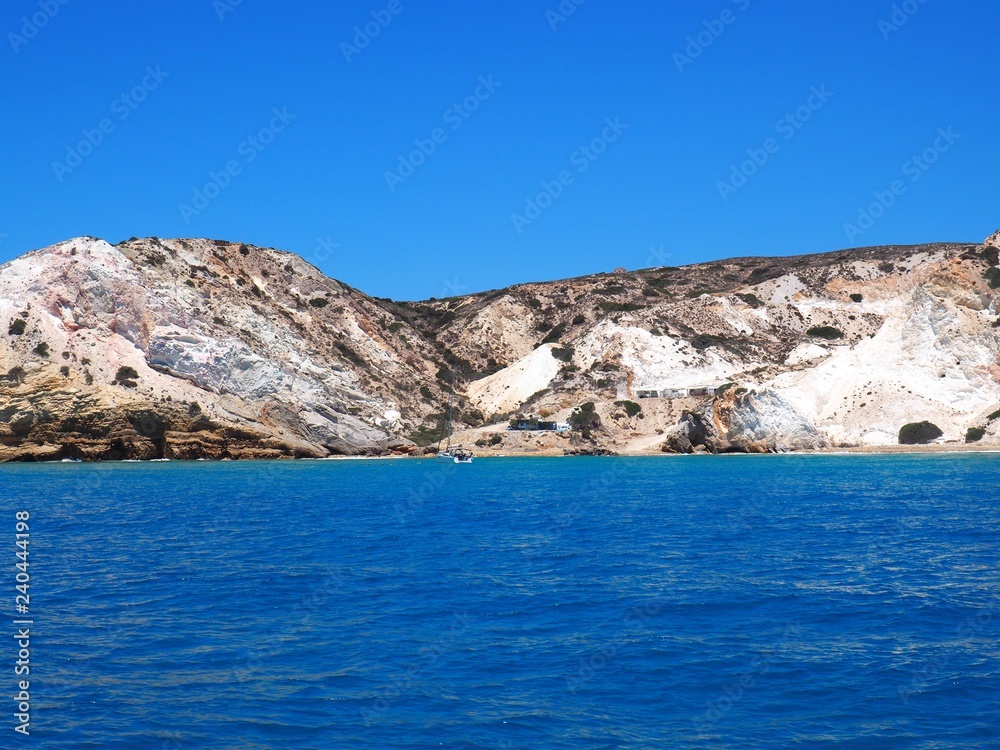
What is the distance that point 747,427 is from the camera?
72.0 metres

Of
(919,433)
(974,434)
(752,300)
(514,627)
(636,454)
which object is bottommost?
(514,627)

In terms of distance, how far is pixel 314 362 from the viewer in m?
85.4

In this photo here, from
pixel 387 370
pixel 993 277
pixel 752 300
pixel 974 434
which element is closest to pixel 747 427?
pixel 974 434

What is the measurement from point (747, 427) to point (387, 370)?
36.9 meters

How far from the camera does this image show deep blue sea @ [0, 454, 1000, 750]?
1291 cm

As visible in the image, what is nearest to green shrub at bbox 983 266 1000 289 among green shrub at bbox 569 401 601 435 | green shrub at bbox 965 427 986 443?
green shrub at bbox 965 427 986 443

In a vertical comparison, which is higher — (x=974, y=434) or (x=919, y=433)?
(x=919, y=433)

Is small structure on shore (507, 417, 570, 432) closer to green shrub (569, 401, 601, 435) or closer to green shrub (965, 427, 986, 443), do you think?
green shrub (569, 401, 601, 435)

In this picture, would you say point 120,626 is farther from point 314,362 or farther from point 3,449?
point 314,362

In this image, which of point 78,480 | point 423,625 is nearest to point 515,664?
point 423,625

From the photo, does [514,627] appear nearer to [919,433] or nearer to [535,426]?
[919,433]

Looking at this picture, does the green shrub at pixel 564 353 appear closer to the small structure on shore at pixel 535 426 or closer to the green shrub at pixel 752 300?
the small structure on shore at pixel 535 426

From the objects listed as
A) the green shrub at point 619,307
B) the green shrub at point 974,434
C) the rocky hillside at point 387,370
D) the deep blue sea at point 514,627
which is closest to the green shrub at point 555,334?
the green shrub at point 619,307

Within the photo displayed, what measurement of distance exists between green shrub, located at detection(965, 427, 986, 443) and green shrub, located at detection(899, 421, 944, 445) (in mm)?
1660
